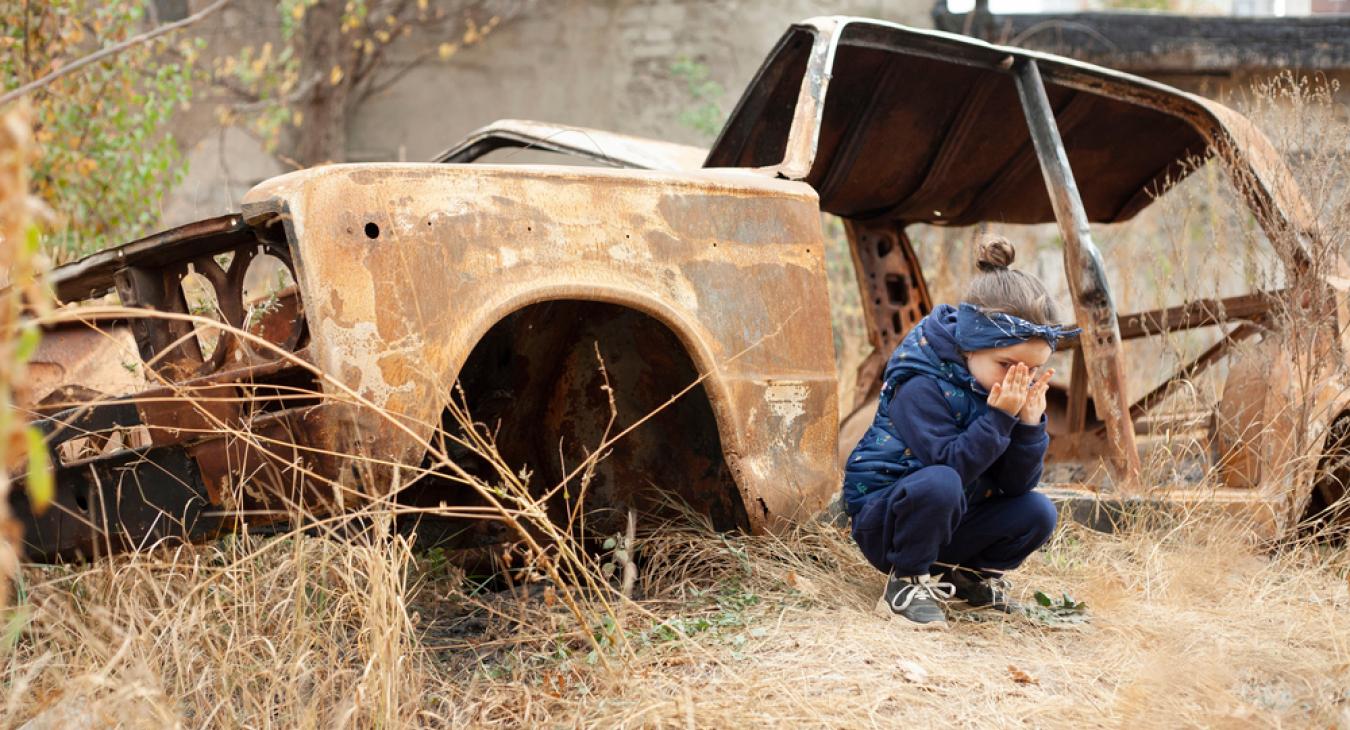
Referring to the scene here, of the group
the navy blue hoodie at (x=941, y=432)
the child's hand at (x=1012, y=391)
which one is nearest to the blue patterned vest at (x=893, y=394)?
the navy blue hoodie at (x=941, y=432)

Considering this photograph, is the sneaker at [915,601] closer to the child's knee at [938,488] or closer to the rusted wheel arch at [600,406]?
the child's knee at [938,488]

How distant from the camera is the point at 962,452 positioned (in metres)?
3.07

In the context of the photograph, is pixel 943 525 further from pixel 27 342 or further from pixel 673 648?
pixel 27 342

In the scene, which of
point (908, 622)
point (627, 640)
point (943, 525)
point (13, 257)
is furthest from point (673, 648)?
point (13, 257)

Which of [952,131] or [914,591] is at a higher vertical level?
[952,131]

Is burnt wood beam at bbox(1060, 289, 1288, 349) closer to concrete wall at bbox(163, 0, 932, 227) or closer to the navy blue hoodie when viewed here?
the navy blue hoodie

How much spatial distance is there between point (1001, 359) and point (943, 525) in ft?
1.41

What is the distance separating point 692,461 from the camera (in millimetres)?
3746

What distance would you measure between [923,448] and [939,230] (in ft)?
20.0

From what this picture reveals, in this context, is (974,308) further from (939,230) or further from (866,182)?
(939,230)

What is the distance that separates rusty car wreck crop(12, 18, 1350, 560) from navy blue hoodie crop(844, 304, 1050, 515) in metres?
0.22

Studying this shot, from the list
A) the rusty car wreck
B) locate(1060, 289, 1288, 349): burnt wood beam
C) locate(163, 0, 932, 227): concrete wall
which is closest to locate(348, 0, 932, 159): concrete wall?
locate(163, 0, 932, 227): concrete wall

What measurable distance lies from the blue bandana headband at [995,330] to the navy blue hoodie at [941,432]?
0.06 meters

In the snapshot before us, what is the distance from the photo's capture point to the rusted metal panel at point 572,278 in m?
2.75
